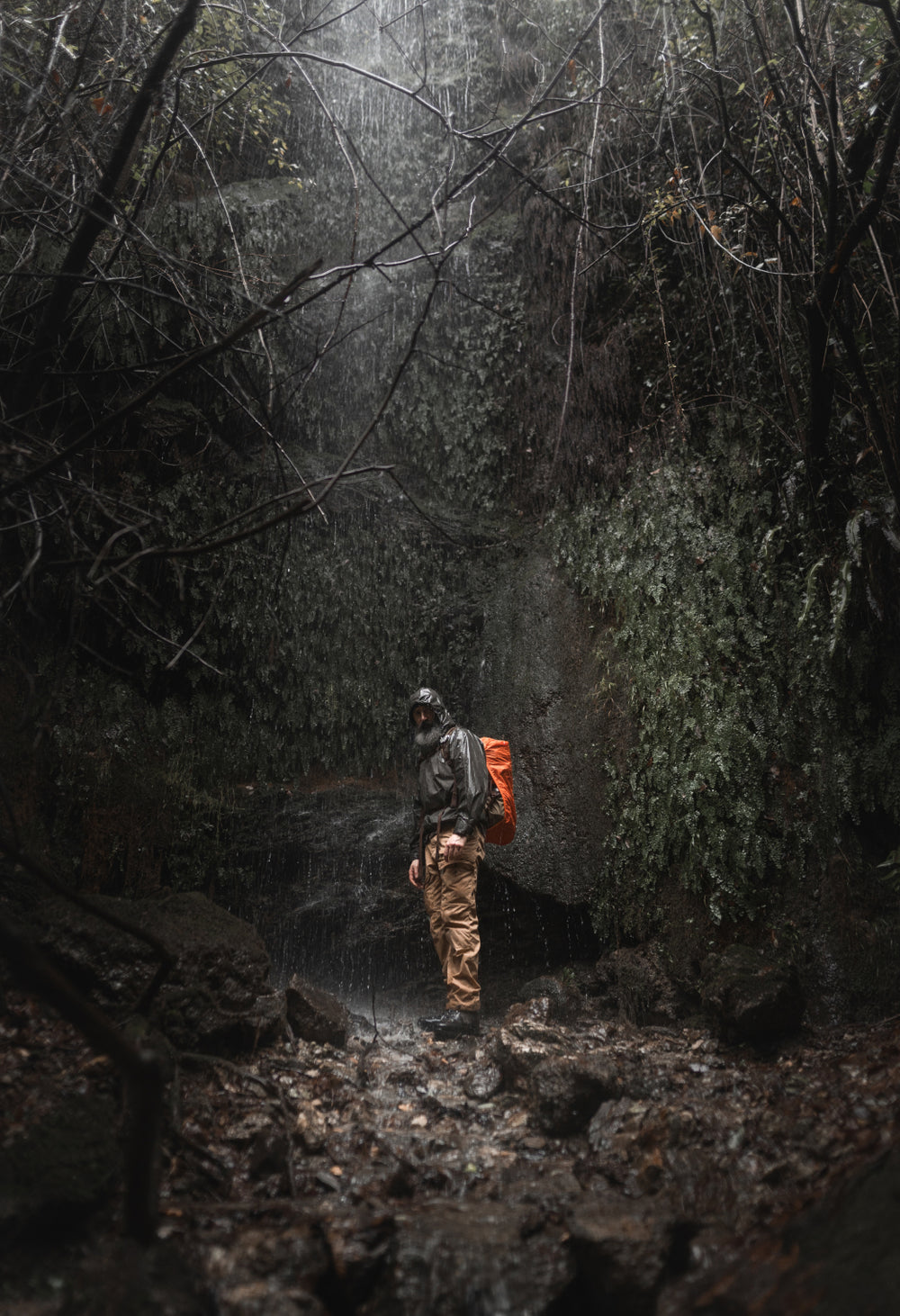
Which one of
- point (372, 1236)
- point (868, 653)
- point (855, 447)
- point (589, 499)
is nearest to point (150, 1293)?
point (372, 1236)

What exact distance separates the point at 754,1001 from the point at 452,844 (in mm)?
2120

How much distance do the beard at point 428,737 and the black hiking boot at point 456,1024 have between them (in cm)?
186

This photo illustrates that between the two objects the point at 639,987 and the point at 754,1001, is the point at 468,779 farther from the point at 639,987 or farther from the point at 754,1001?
the point at 754,1001

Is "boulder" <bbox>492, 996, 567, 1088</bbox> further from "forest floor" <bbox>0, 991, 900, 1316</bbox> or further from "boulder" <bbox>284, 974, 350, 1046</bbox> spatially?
"boulder" <bbox>284, 974, 350, 1046</bbox>

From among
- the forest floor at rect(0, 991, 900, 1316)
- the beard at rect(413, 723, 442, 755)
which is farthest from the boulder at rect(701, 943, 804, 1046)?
the beard at rect(413, 723, 442, 755)

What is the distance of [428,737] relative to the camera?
5.81 meters

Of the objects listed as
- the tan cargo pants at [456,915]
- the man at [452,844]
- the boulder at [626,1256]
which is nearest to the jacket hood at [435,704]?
the man at [452,844]

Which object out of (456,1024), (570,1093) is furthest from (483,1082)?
(456,1024)

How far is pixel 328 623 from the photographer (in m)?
8.04

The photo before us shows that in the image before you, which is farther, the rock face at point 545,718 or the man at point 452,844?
the rock face at point 545,718

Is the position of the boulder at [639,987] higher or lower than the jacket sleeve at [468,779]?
lower

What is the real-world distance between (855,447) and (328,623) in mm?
5055

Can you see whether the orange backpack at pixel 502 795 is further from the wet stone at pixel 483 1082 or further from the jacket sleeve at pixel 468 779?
the wet stone at pixel 483 1082

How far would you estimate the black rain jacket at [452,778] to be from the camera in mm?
5477
